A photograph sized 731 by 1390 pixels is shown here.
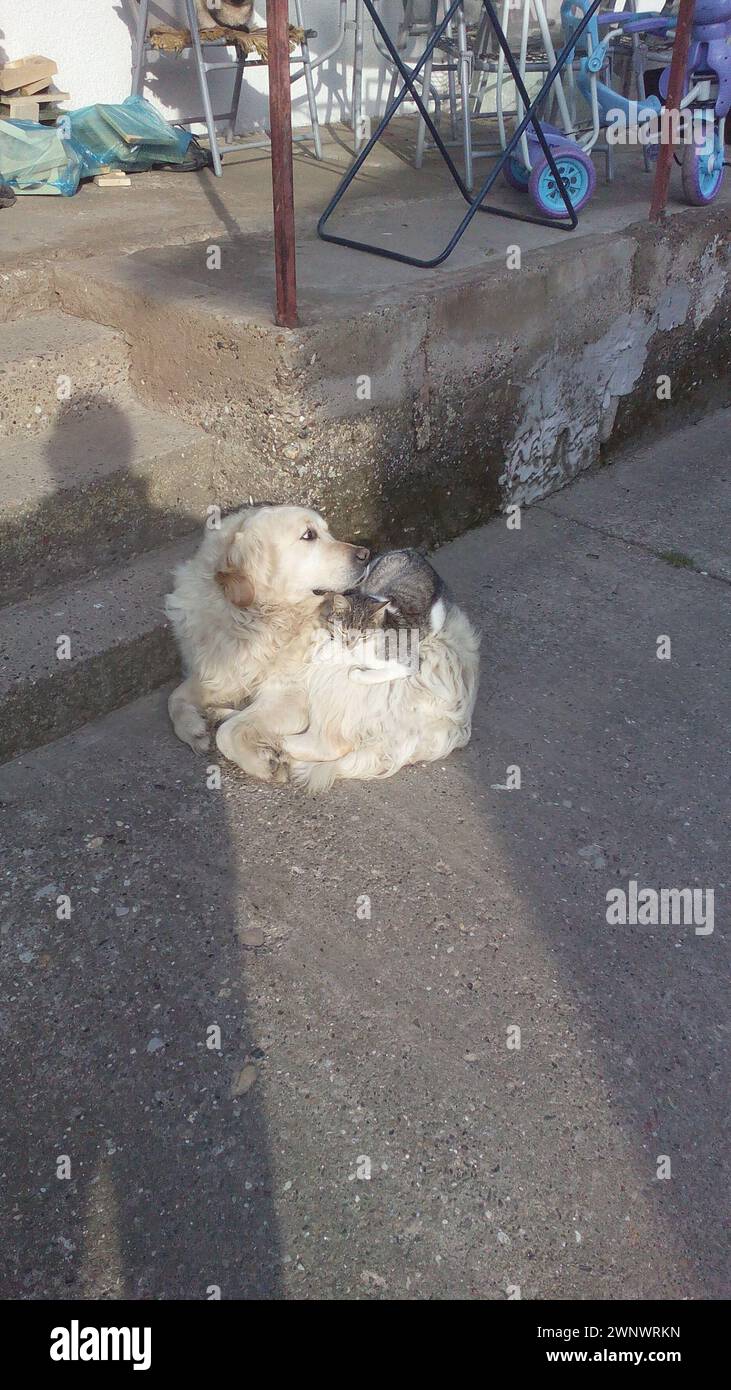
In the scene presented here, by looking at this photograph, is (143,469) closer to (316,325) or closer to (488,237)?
(316,325)

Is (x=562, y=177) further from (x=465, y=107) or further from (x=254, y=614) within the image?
(x=254, y=614)

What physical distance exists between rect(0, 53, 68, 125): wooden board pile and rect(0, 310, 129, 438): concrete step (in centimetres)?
207

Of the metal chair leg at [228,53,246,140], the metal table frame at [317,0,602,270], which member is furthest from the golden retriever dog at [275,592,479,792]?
the metal chair leg at [228,53,246,140]

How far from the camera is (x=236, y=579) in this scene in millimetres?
2904

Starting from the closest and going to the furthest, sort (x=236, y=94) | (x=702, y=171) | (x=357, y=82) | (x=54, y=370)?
1. (x=54, y=370)
2. (x=702, y=171)
3. (x=236, y=94)
4. (x=357, y=82)

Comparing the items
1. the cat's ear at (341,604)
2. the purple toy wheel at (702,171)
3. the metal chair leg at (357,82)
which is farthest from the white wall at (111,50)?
the cat's ear at (341,604)

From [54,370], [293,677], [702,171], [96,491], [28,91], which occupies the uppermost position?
[28,91]

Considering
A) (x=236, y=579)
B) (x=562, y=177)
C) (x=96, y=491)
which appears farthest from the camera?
(x=562, y=177)

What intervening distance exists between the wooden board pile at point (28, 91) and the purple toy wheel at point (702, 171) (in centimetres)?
323

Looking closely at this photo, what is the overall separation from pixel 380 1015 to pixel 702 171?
14.4 feet

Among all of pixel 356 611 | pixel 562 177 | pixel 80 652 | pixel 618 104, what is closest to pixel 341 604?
pixel 356 611

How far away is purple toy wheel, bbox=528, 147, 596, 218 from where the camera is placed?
15.4ft

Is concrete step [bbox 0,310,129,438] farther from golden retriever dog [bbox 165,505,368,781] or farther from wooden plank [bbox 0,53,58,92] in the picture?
wooden plank [bbox 0,53,58,92]
